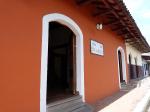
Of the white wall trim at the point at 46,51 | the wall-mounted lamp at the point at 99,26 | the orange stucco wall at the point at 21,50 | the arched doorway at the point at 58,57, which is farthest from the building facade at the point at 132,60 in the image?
the orange stucco wall at the point at 21,50

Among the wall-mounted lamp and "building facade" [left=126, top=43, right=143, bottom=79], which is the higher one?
the wall-mounted lamp

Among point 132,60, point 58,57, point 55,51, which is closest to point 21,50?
point 55,51

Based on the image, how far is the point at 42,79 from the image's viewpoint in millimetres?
3854

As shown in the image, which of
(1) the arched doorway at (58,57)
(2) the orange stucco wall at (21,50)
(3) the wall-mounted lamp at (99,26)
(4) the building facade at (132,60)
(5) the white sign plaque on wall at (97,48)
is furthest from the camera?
(4) the building facade at (132,60)

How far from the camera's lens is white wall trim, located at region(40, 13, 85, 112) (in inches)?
152

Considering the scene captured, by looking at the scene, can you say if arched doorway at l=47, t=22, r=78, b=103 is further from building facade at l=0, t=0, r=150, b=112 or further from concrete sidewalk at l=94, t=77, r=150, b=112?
concrete sidewalk at l=94, t=77, r=150, b=112

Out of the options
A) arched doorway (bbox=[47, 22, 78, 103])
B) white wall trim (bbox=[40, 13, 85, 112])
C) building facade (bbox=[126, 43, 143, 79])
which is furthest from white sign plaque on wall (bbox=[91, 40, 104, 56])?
building facade (bbox=[126, 43, 143, 79])

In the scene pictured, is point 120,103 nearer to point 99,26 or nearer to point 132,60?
point 99,26

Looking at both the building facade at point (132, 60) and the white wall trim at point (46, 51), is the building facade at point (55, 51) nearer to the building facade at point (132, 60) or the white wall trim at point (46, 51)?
the white wall trim at point (46, 51)

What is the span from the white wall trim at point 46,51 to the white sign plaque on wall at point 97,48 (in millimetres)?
793

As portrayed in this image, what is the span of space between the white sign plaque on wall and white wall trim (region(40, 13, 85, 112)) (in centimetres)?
79

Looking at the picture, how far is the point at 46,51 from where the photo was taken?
160 inches

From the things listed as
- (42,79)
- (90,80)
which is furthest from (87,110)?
(42,79)

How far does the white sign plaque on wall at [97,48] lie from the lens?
6.38m
